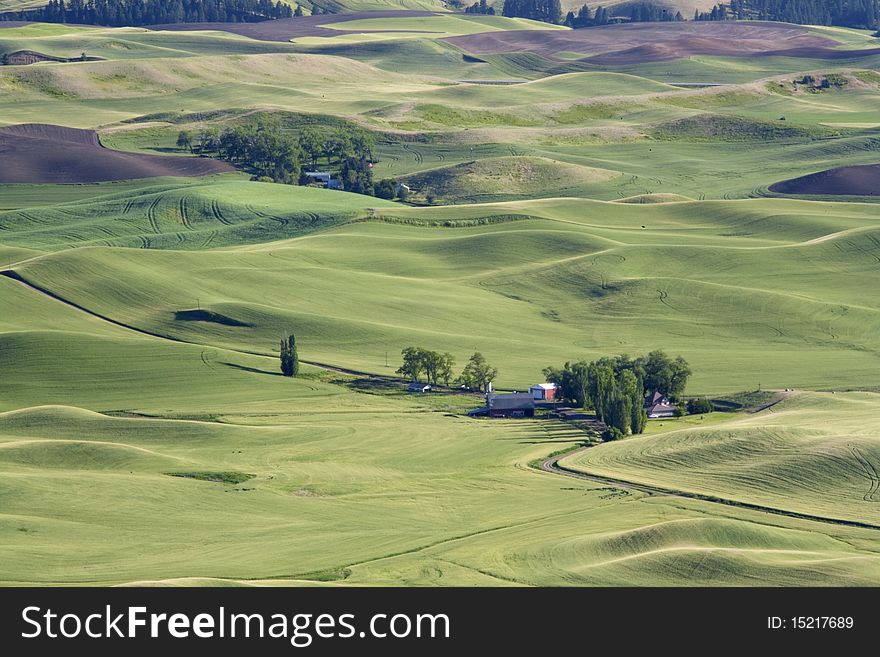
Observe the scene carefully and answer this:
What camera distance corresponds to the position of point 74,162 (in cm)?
16950

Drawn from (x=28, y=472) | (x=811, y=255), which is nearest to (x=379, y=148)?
(x=811, y=255)

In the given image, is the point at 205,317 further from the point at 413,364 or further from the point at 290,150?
the point at 290,150

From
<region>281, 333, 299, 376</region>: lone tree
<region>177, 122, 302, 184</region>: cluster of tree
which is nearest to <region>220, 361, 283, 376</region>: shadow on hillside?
<region>281, 333, 299, 376</region>: lone tree

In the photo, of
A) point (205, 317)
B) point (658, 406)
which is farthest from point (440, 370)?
point (205, 317)

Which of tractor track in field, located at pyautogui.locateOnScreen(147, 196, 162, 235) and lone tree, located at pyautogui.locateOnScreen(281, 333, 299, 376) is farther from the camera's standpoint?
tractor track in field, located at pyautogui.locateOnScreen(147, 196, 162, 235)

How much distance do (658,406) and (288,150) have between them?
3511 inches

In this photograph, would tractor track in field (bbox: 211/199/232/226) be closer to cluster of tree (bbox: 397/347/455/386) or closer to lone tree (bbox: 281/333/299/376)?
lone tree (bbox: 281/333/299/376)

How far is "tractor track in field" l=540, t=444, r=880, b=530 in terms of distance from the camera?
68.0 metres

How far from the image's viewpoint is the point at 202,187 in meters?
158

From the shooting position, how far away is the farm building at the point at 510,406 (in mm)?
92438

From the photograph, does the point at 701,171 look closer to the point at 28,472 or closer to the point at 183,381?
the point at 183,381

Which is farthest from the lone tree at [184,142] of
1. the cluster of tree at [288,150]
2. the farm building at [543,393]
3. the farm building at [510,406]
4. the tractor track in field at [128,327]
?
the farm building at [510,406]

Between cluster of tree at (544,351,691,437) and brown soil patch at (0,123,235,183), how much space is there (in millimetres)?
79369

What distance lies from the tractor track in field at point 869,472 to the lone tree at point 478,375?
2737cm
